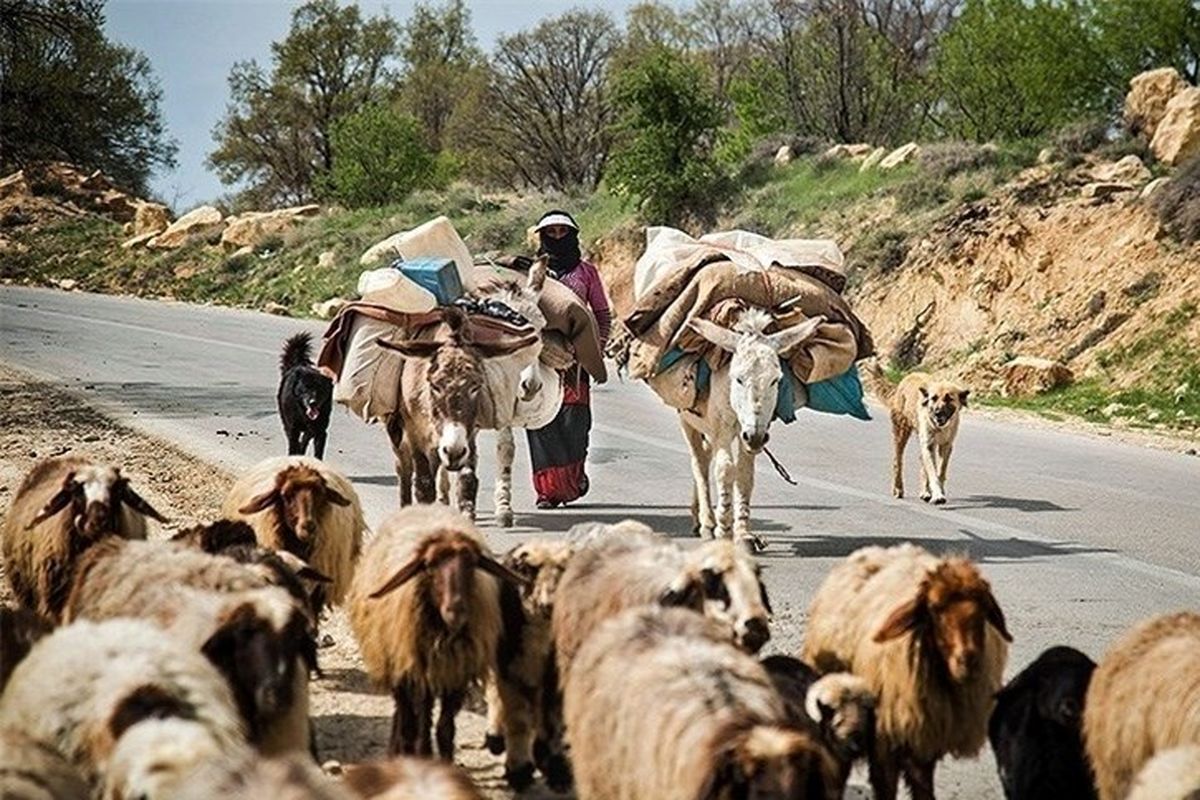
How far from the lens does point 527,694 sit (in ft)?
22.1

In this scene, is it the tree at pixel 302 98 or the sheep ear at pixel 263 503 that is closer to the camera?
the sheep ear at pixel 263 503

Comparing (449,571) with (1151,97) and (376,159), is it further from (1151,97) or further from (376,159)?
(376,159)

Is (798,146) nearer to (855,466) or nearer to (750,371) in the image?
(855,466)

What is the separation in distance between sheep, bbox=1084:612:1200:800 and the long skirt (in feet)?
27.1

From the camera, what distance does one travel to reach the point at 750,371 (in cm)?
1085

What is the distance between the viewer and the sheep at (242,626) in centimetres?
556

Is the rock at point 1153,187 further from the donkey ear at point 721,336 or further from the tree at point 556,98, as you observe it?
the tree at point 556,98

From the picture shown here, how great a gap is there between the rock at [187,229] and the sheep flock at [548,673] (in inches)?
1726

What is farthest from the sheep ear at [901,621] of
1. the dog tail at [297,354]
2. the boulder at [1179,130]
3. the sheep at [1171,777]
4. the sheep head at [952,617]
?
the boulder at [1179,130]

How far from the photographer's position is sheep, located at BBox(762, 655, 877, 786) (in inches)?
217

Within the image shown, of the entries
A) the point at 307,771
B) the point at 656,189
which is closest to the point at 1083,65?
the point at 656,189

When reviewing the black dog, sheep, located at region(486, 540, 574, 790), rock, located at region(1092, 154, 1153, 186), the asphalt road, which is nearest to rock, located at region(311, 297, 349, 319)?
the asphalt road

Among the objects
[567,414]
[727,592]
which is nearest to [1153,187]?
[567,414]

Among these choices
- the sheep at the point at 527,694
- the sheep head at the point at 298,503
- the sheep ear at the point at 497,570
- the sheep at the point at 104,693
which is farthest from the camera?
the sheep head at the point at 298,503
